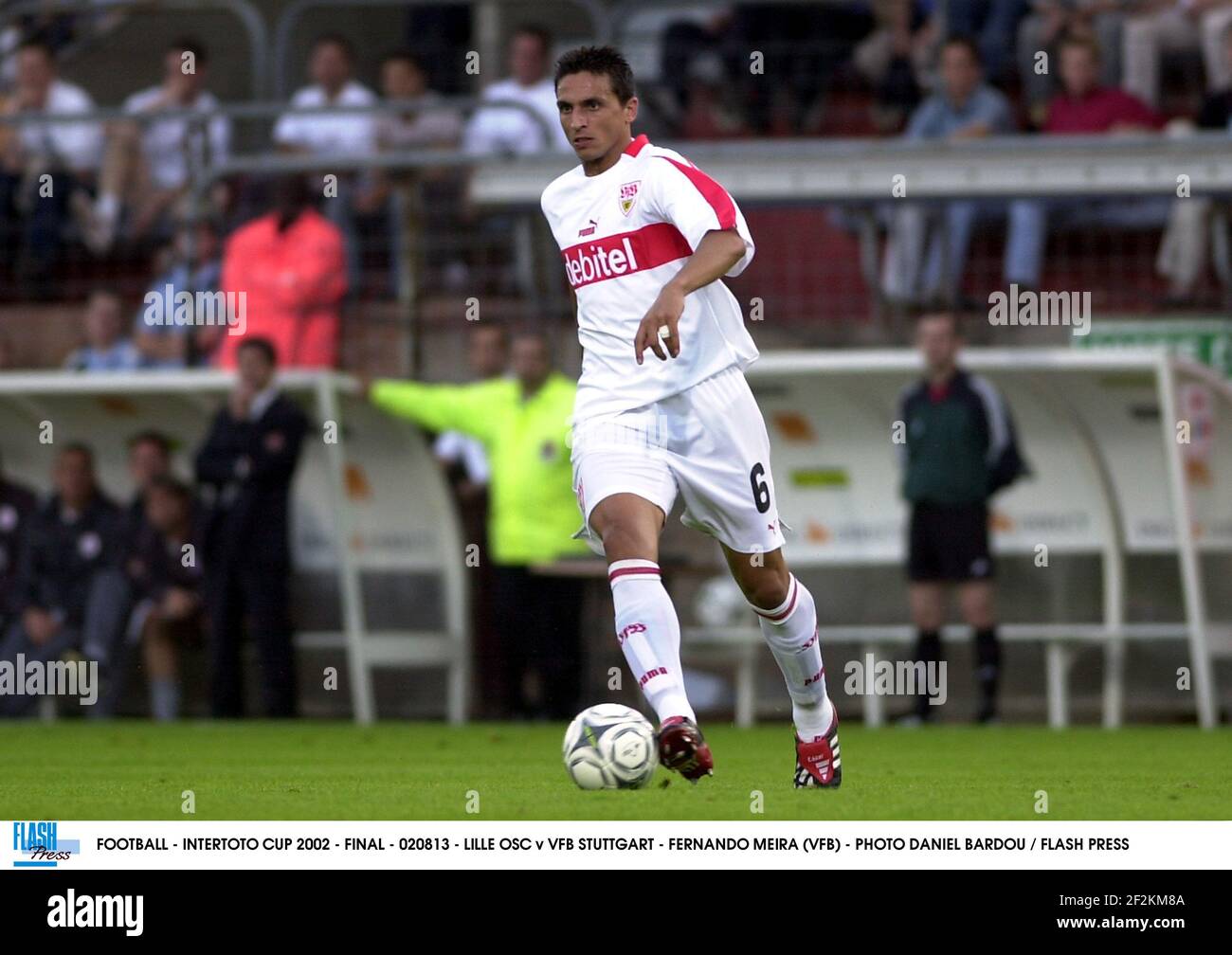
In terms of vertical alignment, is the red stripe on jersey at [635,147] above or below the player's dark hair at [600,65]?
below

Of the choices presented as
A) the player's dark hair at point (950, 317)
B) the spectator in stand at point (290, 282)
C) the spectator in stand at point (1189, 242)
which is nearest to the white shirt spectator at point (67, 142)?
the spectator in stand at point (290, 282)

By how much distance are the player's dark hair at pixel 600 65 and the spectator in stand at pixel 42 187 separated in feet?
25.9

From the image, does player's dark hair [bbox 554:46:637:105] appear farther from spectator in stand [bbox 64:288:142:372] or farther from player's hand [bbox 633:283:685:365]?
spectator in stand [bbox 64:288:142:372]

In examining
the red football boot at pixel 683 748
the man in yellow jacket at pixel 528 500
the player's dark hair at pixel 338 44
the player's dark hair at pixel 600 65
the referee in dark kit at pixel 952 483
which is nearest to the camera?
the red football boot at pixel 683 748

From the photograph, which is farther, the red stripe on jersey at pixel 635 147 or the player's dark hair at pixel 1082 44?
the player's dark hair at pixel 1082 44

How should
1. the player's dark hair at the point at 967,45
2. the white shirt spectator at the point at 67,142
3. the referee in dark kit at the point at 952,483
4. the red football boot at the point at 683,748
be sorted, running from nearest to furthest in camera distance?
the red football boot at the point at 683,748 < the referee in dark kit at the point at 952,483 < the player's dark hair at the point at 967,45 < the white shirt spectator at the point at 67,142

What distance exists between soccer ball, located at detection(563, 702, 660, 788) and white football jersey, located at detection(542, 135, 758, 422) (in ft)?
3.30

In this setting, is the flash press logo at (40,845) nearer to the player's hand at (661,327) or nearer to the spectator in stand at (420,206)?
the player's hand at (661,327)

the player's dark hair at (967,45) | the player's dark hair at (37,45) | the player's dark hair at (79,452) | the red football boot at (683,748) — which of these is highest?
the player's dark hair at (37,45)

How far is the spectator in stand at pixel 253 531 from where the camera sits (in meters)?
13.0

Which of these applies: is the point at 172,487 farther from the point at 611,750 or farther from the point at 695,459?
the point at 611,750

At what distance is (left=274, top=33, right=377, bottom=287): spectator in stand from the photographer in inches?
553

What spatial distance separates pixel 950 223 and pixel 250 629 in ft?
15.9

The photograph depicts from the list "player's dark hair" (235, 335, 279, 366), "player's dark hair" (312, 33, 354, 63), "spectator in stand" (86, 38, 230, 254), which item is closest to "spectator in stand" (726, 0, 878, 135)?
"player's dark hair" (312, 33, 354, 63)
